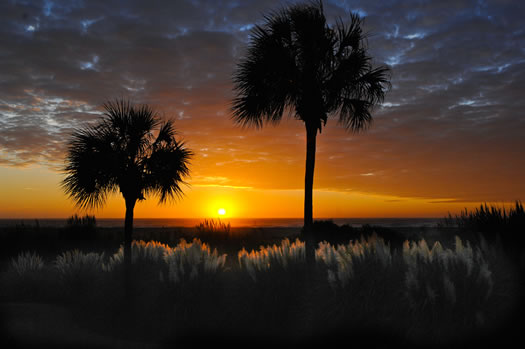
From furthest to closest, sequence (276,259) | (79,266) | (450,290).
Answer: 1. (79,266)
2. (276,259)
3. (450,290)

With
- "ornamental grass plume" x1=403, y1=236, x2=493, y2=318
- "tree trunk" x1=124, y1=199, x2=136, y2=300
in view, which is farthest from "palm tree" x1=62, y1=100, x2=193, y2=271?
"ornamental grass plume" x1=403, y1=236, x2=493, y2=318

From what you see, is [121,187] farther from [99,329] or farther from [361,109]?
[361,109]

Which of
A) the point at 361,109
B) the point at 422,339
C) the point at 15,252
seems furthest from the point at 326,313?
the point at 15,252

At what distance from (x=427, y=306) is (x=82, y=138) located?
9.93 meters

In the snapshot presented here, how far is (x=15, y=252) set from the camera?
16906 millimetres

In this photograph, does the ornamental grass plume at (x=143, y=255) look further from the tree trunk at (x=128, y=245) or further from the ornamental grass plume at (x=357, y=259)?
the ornamental grass plume at (x=357, y=259)

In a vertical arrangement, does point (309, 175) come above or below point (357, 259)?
above

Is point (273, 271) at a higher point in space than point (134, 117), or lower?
lower

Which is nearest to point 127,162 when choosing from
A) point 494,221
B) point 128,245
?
point 128,245

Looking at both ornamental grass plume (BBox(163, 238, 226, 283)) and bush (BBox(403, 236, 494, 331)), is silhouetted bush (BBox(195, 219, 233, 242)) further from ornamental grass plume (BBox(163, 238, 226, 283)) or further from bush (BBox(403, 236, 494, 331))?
bush (BBox(403, 236, 494, 331))

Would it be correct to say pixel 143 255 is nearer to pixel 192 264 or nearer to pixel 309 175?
pixel 192 264

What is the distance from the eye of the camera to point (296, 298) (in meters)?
7.65

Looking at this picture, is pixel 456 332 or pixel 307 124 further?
pixel 307 124

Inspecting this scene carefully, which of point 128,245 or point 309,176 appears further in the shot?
point 309,176
